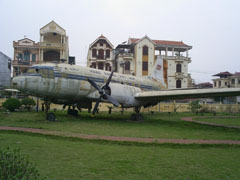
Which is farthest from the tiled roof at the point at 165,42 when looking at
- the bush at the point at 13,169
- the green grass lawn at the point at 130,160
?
the bush at the point at 13,169

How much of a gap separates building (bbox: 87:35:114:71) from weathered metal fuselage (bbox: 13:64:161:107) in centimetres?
2892

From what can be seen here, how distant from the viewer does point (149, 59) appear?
2103 inches

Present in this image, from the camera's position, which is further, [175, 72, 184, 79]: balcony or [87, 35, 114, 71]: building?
[175, 72, 184, 79]: balcony

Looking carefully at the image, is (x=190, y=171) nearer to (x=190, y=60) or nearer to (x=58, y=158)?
(x=58, y=158)

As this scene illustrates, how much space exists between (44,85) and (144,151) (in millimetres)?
11911

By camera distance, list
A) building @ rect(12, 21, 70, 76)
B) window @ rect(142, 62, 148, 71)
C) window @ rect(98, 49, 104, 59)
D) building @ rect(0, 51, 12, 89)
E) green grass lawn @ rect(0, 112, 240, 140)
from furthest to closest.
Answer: window @ rect(142, 62, 148, 71) → window @ rect(98, 49, 104, 59) → building @ rect(0, 51, 12, 89) → building @ rect(12, 21, 70, 76) → green grass lawn @ rect(0, 112, 240, 140)

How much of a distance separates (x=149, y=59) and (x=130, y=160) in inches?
1880

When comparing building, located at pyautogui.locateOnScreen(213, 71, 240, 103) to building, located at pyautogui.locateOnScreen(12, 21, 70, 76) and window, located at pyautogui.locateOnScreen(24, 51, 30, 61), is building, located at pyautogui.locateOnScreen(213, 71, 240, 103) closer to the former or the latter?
building, located at pyautogui.locateOnScreen(12, 21, 70, 76)

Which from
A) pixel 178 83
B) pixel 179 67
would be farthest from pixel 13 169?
pixel 179 67

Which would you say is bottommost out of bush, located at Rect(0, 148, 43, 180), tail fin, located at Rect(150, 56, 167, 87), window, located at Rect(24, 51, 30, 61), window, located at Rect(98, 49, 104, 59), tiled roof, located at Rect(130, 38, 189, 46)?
bush, located at Rect(0, 148, 43, 180)

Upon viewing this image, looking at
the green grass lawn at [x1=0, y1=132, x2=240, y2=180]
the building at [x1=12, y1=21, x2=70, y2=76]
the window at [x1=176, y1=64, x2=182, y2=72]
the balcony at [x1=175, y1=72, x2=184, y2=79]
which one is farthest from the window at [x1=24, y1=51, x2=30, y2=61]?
the green grass lawn at [x1=0, y1=132, x2=240, y2=180]

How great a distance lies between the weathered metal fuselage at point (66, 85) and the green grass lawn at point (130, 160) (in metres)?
8.34

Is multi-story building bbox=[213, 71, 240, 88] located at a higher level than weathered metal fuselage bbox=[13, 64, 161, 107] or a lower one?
higher

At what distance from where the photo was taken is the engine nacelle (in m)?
19.5
